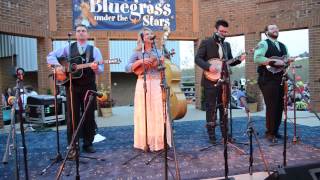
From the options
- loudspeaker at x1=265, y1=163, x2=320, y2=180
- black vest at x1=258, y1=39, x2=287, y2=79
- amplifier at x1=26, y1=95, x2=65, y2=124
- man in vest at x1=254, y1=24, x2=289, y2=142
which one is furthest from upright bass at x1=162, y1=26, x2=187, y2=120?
amplifier at x1=26, y1=95, x2=65, y2=124

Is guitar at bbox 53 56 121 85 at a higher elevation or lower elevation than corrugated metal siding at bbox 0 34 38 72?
lower

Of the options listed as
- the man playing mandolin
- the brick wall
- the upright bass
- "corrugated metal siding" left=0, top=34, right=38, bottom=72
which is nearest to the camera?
the man playing mandolin

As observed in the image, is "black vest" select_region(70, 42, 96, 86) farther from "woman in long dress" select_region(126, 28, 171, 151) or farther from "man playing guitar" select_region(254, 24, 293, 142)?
"man playing guitar" select_region(254, 24, 293, 142)

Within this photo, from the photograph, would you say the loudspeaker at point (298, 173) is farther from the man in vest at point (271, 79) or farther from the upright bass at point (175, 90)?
the upright bass at point (175, 90)

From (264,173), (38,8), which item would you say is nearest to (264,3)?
(38,8)

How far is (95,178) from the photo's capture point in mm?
4582

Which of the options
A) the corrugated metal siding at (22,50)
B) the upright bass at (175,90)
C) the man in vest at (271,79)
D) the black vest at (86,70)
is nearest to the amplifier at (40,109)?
the upright bass at (175,90)

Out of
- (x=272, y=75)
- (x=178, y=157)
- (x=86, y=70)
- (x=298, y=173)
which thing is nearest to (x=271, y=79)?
(x=272, y=75)

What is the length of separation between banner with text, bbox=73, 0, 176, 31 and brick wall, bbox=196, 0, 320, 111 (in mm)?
1336

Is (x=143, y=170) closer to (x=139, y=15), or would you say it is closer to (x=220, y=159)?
(x=220, y=159)

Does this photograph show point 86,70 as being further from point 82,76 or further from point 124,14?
point 124,14

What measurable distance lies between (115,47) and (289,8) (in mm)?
13116

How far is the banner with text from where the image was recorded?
40.4 feet

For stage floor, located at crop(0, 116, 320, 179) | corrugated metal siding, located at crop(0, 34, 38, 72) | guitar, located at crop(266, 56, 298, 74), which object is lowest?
stage floor, located at crop(0, 116, 320, 179)
